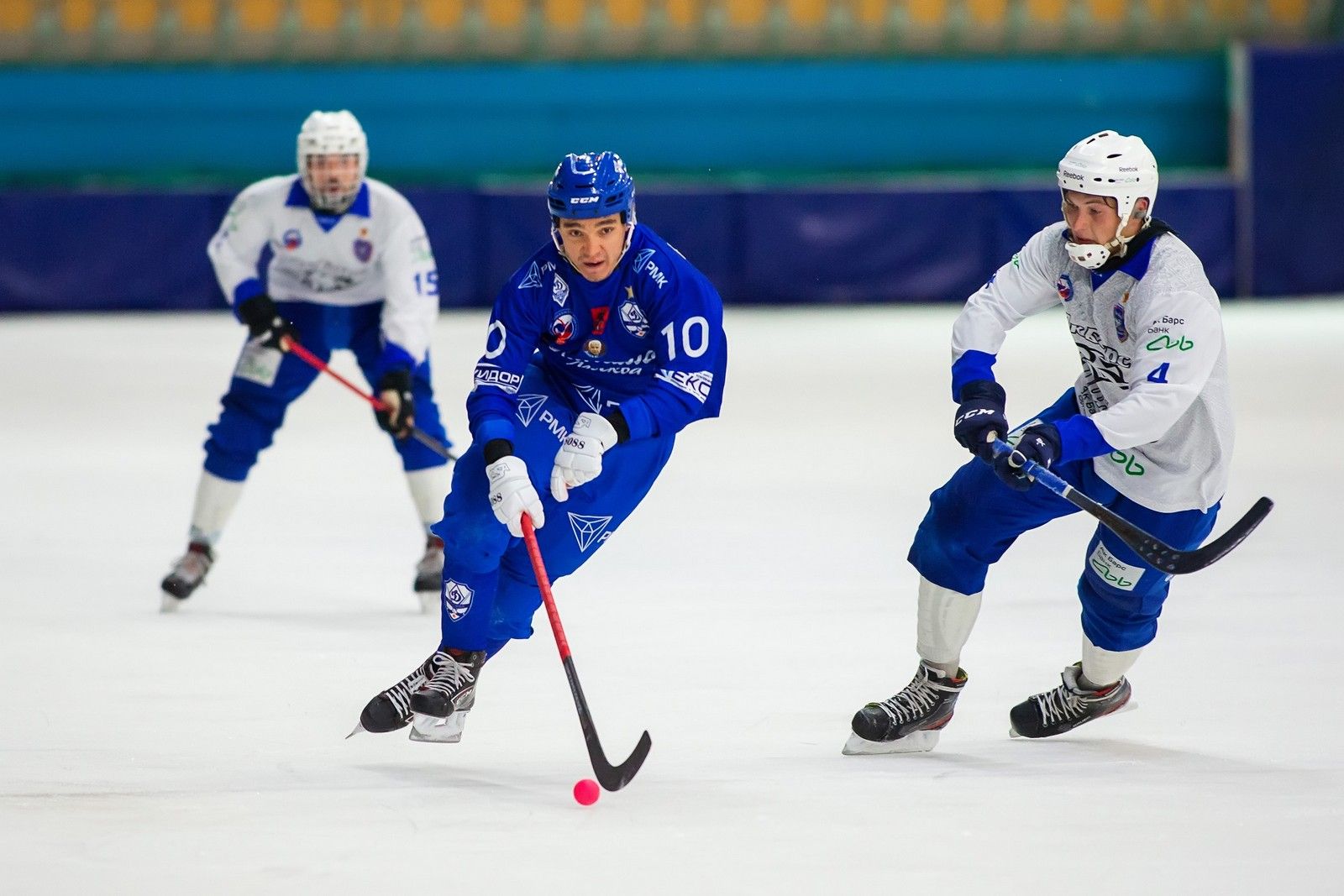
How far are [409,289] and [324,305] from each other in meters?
0.32

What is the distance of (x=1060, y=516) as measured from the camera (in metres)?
4.12

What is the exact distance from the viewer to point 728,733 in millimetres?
4250

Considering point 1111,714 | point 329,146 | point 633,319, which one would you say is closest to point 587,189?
point 633,319

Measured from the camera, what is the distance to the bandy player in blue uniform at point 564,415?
4.00 meters

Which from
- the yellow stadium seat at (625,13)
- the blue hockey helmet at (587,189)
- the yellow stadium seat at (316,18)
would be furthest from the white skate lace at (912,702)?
the yellow stadium seat at (316,18)

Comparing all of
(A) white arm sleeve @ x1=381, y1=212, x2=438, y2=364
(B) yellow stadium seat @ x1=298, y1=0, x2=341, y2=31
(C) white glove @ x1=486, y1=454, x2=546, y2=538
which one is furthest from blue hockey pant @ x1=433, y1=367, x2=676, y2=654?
(B) yellow stadium seat @ x1=298, y1=0, x2=341, y2=31

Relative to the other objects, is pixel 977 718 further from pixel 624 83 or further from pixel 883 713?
pixel 624 83

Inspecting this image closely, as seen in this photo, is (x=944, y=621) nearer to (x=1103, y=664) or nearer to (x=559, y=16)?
(x=1103, y=664)

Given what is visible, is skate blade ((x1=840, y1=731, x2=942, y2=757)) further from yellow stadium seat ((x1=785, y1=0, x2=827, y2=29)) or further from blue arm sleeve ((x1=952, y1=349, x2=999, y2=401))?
yellow stadium seat ((x1=785, y1=0, x2=827, y2=29))

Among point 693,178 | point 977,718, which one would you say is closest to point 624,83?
point 693,178

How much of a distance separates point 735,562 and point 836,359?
5624 millimetres

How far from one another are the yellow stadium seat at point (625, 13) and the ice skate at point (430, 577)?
1072 centimetres

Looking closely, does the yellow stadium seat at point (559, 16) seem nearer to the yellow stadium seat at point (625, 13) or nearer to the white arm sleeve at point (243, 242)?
the yellow stadium seat at point (625, 13)

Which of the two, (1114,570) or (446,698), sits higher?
(1114,570)
